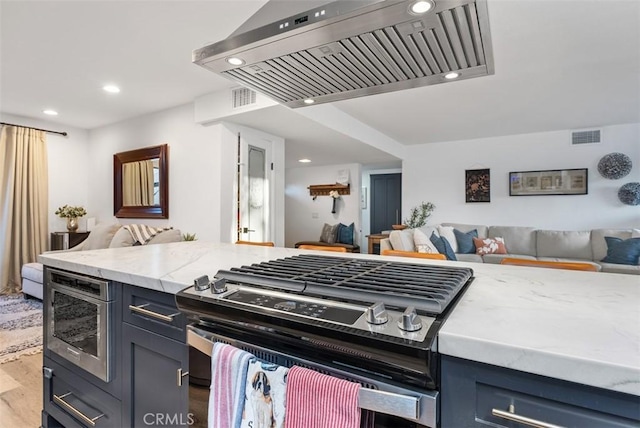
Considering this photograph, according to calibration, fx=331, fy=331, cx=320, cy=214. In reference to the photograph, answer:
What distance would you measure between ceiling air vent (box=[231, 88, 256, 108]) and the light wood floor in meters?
2.63

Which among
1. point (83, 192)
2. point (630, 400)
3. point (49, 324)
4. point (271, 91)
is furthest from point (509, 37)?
point (83, 192)

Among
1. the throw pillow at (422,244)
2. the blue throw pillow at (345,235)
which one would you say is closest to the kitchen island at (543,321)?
the throw pillow at (422,244)

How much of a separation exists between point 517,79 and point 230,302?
3.33 metres

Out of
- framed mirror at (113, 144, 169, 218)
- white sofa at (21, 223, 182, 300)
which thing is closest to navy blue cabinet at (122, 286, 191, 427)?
white sofa at (21, 223, 182, 300)

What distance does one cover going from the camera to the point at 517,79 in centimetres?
304

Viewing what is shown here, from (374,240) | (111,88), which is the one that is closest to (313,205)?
(374,240)

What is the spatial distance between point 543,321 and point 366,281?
0.43 m

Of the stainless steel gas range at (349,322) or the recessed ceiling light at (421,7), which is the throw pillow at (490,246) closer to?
the stainless steel gas range at (349,322)

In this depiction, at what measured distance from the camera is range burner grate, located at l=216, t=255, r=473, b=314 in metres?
0.78

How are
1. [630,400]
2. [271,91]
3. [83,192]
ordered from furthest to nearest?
1. [83,192]
2. [271,91]
3. [630,400]

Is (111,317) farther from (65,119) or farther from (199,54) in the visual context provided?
(65,119)

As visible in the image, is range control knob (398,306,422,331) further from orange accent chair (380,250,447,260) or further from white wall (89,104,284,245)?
white wall (89,104,284,245)

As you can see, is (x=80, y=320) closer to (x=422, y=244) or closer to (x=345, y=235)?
(x=422, y=244)

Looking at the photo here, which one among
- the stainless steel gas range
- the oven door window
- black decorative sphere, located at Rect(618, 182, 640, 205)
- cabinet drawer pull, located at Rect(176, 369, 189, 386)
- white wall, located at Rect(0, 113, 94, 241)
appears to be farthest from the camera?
white wall, located at Rect(0, 113, 94, 241)
